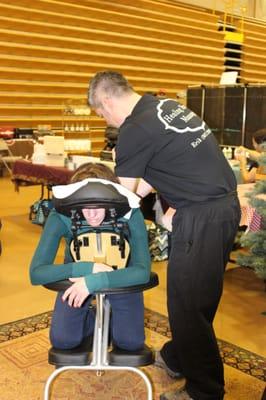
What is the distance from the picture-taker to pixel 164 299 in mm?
3305

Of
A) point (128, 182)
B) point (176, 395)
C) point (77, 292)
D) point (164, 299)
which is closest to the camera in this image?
point (77, 292)

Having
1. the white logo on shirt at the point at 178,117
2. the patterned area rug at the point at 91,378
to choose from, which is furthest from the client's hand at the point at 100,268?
the patterned area rug at the point at 91,378

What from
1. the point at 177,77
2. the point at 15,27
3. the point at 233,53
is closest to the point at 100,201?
the point at 15,27

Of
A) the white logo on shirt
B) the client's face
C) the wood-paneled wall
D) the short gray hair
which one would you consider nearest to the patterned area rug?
the client's face

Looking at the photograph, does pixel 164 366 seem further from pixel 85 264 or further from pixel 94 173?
pixel 94 173

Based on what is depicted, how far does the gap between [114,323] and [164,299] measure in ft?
5.02

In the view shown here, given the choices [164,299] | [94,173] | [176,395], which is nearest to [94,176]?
[94,173]

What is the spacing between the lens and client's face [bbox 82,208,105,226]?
1.69 m

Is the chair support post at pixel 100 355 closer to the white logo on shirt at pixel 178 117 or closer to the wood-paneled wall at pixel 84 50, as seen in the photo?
the white logo on shirt at pixel 178 117

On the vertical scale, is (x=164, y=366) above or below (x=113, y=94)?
below

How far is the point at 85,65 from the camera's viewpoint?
353 inches

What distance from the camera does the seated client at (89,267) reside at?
1.63 m

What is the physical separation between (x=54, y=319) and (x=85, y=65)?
7.75 meters

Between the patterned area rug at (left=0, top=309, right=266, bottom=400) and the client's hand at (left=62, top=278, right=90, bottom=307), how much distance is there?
0.75 m
